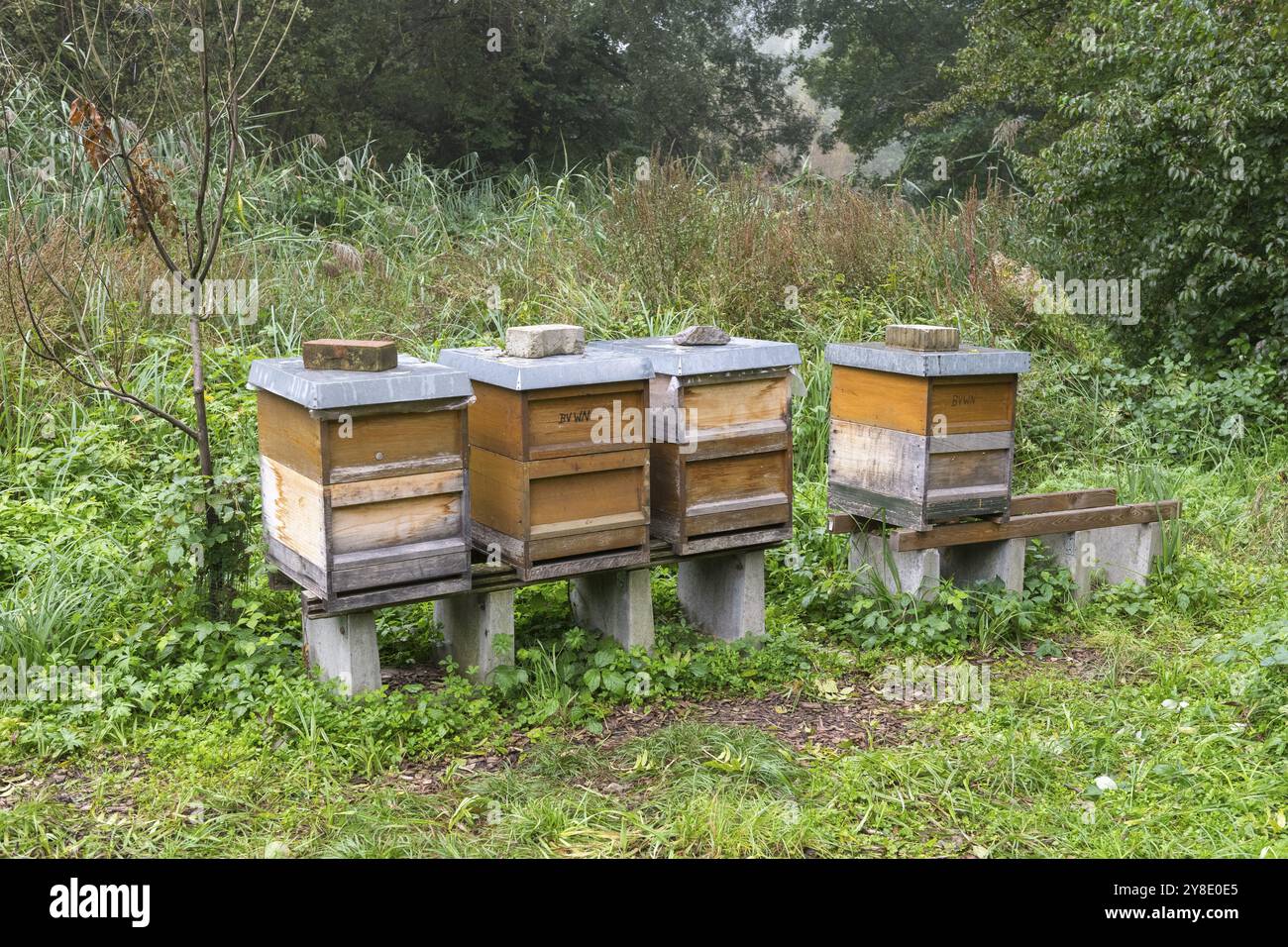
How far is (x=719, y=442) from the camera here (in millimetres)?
4570

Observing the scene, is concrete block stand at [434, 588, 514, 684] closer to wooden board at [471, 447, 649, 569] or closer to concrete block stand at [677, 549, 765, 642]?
wooden board at [471, 447, 649, 569]

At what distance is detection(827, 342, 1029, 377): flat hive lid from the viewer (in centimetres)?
480

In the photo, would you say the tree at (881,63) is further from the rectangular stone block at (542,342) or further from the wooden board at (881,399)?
the rectangular stone block at (542,342)

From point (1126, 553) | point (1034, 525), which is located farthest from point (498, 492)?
point (1126, 553)

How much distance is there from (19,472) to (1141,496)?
5.59 m

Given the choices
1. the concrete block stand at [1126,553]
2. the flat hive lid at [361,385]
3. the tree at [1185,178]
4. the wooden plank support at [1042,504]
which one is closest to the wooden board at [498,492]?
the flat hive lid at [361,385]

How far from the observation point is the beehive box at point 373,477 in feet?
12.5

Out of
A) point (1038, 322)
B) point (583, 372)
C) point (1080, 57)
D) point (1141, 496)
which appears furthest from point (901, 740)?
point (1080, 57)

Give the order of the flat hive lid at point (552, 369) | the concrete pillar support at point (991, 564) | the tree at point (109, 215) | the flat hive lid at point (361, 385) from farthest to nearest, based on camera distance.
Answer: the concrete pillar support at point (991, 564) → the tree at point (109, 215) → the flat hive lid at point (552, 369) → the flat hive lid at point (361, 385)

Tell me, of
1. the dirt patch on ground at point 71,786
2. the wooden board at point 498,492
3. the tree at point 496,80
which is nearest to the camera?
the dirt patch on ground at point 71,786

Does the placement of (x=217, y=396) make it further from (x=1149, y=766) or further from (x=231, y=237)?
(x=1149, y=766)

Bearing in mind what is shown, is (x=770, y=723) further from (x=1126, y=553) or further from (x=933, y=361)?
(x=1126, y=553)

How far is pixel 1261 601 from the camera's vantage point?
5445 millimetres

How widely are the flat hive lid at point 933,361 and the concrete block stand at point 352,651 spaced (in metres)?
2.33
